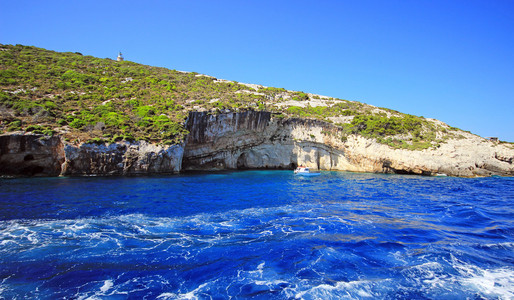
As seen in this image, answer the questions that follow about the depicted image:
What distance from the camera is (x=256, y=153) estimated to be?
4794 centimetres

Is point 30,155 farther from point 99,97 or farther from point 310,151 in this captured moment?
point 310,151

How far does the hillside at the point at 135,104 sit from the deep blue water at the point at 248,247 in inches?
578

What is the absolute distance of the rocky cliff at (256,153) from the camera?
31.3m

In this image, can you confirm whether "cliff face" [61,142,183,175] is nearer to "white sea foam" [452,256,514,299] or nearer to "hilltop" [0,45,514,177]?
"hilltop" [0,45,514,177]

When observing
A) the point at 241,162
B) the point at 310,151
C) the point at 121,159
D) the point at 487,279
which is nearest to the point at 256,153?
the point at 241,162

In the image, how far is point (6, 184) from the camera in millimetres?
25156

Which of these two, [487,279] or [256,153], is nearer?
[487,279]

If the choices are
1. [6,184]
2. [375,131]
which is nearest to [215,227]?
[6,184]

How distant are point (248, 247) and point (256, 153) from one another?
36186mm

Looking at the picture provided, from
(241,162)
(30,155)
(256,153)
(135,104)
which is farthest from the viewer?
(241,162)

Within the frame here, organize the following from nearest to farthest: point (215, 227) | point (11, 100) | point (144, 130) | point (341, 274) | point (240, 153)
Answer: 1. point (341, 274)
2. point (215, 227)
3. point (11, 100)
4. point (144, 130)
5. point (240, 153)

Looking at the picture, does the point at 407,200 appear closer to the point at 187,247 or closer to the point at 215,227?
the point at 215,227

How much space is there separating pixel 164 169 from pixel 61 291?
1139 inches

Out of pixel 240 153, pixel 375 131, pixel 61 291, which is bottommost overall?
pixel 61 291
